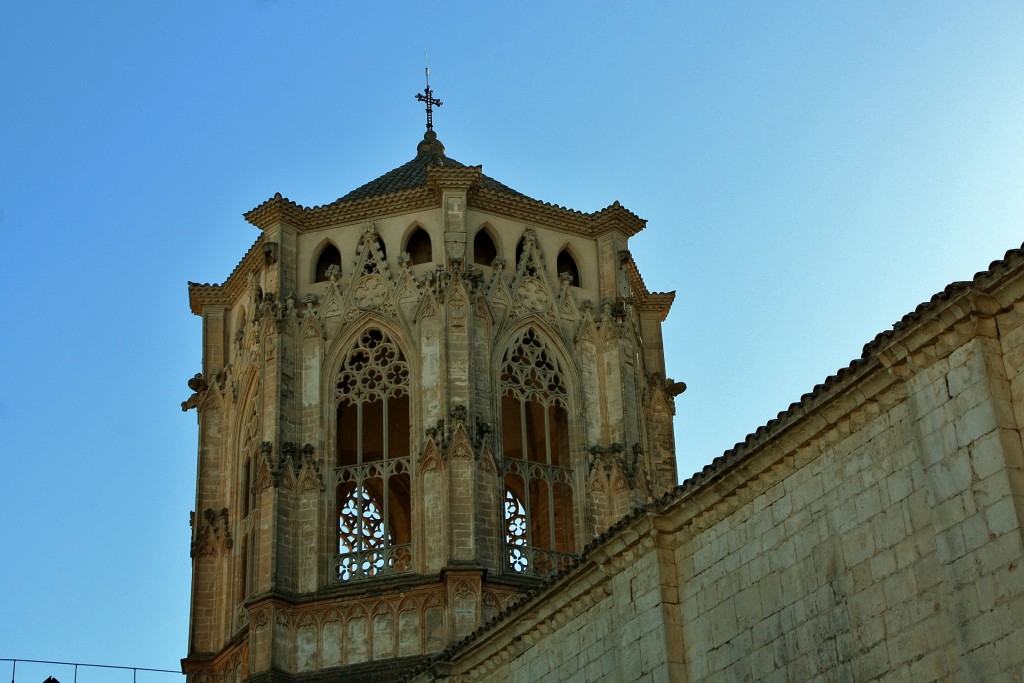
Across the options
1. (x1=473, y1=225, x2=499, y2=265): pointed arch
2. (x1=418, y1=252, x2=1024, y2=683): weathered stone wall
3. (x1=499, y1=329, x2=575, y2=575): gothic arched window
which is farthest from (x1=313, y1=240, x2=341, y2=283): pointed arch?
(x1=418, y1=252, x2=1024, y2=683): weathered stone wall

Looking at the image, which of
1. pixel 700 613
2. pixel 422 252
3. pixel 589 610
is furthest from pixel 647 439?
pixel 700 613

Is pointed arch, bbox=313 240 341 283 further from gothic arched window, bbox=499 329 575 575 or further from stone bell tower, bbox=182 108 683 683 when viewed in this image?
gothic arched window, bbox=499 329 575 575

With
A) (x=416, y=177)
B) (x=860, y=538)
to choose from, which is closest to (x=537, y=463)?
(x=416, y=177)

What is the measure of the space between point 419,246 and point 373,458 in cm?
406

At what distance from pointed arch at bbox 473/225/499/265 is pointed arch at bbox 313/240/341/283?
2.56 metres

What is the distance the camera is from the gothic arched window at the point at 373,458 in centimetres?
2881

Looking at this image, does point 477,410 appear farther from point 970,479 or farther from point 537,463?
point 970,479

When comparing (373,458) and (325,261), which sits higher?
(325,261)

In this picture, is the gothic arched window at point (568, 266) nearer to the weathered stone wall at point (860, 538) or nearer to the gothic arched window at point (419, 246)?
the gothic arched window at point (419, 246)

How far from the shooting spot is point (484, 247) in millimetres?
31984

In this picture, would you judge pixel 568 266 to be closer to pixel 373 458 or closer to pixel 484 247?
pixel 484 247

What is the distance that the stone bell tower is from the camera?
27953 millimetres

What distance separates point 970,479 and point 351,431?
17740 mm

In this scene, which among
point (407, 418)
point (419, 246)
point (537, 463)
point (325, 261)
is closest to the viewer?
point (537, 463)
